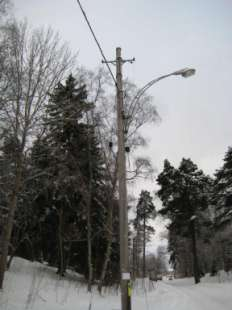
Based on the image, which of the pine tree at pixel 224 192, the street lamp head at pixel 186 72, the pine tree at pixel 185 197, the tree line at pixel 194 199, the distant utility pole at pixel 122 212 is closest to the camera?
the distant utility pole at pixel 122 212

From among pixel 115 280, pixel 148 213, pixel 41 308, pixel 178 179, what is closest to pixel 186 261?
pixel 148 213

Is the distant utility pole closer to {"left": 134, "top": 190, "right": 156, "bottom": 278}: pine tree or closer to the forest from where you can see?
the forest

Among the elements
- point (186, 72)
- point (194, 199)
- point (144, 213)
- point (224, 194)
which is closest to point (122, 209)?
point (186, 72)

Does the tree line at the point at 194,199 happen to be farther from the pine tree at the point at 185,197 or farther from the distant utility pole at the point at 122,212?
the distant utility pole at the point at 122,212

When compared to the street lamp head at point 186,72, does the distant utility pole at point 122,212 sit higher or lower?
lower

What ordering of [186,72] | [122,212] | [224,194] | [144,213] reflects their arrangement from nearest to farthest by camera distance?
[122,212], [186,72], [224,194], [144,213]

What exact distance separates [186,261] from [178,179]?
2644cm

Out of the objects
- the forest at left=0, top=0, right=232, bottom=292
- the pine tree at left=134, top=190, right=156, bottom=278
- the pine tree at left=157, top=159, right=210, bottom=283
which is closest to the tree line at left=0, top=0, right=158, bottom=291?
the forest at left=0, top=0, right=232, bottom=292

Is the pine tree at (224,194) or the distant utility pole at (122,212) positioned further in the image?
the pine tree at (224,194)

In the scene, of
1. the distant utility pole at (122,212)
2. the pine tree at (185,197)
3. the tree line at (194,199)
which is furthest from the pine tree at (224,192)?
the distant utility pole at (122,212)

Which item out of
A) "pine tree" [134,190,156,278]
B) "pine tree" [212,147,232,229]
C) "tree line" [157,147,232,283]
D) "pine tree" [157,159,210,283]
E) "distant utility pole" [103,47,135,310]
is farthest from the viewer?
"pine tree" [134,190,156,278]

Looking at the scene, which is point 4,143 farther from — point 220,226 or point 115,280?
point 220,226

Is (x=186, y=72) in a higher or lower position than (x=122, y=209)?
higher

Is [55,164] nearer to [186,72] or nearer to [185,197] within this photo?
[186,72]
